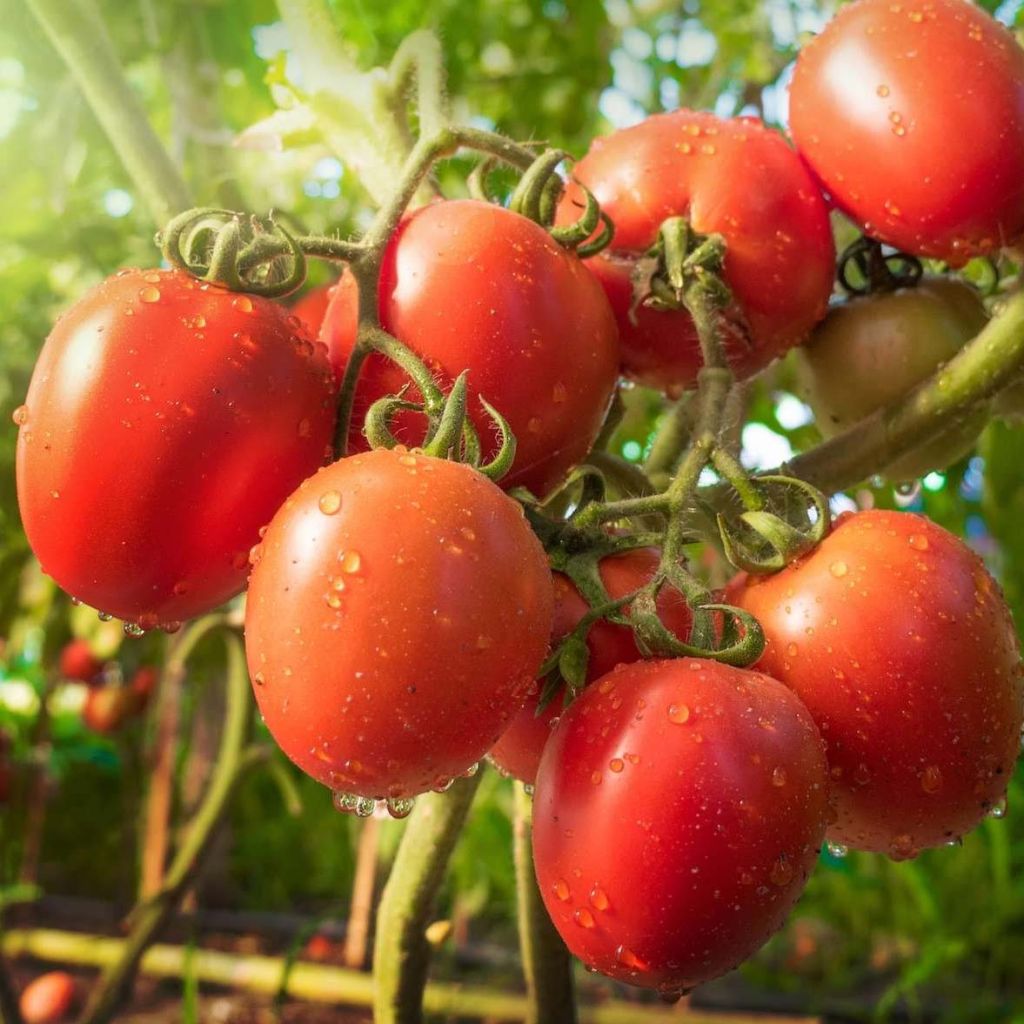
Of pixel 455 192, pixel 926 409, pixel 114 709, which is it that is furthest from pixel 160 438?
pixel 114 709

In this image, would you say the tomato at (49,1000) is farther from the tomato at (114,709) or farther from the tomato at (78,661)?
the tomato at (78,661)

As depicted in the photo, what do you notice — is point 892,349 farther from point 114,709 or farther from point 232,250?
point 114,709

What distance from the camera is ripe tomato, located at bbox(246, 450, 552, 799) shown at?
366mm

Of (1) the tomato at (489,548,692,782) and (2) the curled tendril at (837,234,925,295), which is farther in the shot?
(2) the curled tendril at (837,234,925,295)

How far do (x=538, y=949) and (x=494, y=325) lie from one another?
0.48 m

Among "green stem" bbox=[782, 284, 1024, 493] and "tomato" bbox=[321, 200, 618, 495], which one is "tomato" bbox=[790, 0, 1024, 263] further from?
"tomato" bbox=[321, 200, 618, 495]

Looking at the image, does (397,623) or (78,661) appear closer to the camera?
(397,623)

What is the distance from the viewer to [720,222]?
56 centimetres

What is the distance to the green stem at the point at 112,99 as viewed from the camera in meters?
0.75

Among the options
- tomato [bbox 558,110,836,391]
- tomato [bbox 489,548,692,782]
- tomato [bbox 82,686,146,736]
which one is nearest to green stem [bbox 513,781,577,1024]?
tomato [bbox 489,548,692,782]

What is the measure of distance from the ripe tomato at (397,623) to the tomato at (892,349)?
0.34m

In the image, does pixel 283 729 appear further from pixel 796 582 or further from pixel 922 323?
pixel 922 323

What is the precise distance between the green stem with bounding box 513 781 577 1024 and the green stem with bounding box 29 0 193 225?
1.66ft

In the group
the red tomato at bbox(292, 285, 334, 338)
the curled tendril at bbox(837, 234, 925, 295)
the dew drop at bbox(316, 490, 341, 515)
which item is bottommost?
the curled tendril at bbox(837, 234, 925, 295)
